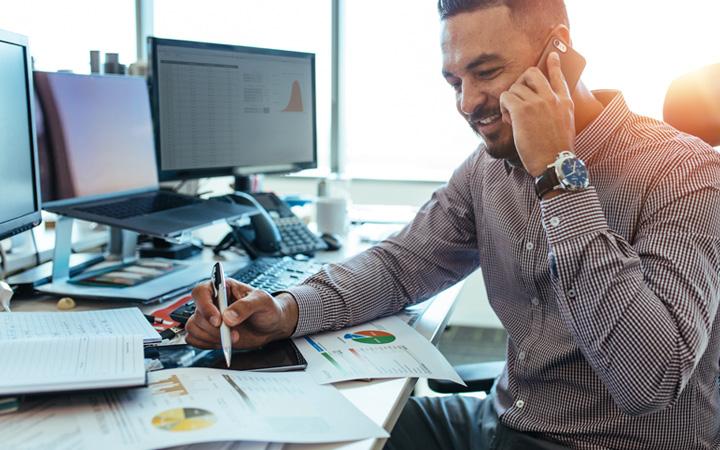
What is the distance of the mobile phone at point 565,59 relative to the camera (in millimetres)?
1165

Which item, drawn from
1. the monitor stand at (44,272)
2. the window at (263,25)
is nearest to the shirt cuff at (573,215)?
the monitor stand at (44,272)

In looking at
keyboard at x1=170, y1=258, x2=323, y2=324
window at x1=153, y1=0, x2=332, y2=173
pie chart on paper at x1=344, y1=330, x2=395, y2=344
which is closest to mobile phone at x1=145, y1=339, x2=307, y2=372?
pie chart on paper at x1=344, y1=330, x2=395, y2=344

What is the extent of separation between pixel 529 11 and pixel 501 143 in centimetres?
22

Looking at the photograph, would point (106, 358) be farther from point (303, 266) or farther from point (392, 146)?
point (392, 146)

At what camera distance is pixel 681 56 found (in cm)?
347

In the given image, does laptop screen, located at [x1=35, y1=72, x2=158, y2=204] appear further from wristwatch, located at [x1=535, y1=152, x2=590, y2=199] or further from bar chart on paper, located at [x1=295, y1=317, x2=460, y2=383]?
wristwatch, located at [x1=535, y1=152, x2=590, y2=199]

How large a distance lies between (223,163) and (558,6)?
984mm

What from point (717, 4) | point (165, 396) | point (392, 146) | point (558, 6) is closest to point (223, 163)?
point (558, 6)

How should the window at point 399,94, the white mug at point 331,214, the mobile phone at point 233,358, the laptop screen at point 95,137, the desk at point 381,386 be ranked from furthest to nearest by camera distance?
1. the window at point 399,94
2. the white mug at point 331,214
3. the laptop screen at point 95,137
4. the mobile phone at point 233,358
5. the desk at point 381,386

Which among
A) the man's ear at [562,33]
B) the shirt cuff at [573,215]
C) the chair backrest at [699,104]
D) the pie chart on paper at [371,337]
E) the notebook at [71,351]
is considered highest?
the man's ear at [562,33]

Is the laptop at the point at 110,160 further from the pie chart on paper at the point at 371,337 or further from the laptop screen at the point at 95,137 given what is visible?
the pie chart on paper at the point at 371,337

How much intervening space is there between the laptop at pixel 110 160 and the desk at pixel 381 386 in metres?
0.20

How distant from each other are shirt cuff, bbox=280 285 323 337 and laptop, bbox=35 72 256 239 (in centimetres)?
39

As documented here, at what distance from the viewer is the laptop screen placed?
153 centimetres
